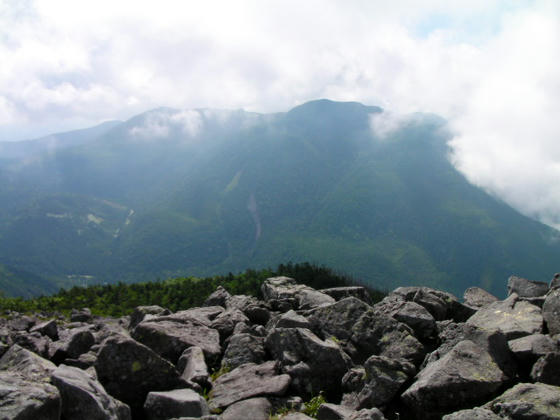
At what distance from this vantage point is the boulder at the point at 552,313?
585 inches

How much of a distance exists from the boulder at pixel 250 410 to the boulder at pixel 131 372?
198 cm

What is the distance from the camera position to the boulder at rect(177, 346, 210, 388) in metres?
13.7

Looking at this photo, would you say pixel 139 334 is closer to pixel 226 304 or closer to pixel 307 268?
pixel 226 304

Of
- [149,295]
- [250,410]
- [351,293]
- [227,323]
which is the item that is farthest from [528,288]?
[149,295]

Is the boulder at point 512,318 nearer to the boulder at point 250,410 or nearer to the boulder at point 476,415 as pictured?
the boulder at point 476,415

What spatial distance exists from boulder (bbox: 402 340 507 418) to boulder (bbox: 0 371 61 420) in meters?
9.33

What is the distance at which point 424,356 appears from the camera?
49.4 ft

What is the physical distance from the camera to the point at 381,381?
12758 mm

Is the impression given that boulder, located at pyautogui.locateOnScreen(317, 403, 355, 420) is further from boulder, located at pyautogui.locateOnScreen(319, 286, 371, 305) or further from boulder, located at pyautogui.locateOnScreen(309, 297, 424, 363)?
boulder, located at pyautogui.locateOnScreen(319, 286, 371, 305)

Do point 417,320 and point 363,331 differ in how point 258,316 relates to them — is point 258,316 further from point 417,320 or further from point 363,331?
point 417,320

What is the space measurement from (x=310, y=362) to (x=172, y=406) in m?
5.24

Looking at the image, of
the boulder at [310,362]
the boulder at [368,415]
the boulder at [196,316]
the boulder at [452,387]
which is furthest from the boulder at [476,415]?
the boulder at [196,316]

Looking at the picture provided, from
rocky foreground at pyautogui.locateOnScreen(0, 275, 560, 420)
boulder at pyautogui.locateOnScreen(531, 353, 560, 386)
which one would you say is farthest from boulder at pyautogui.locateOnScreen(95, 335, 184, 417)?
boulder at pyautogui.locateOnScreen(531, 353, 560, 386)

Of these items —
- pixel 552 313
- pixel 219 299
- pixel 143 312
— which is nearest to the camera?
pixel 552 313
